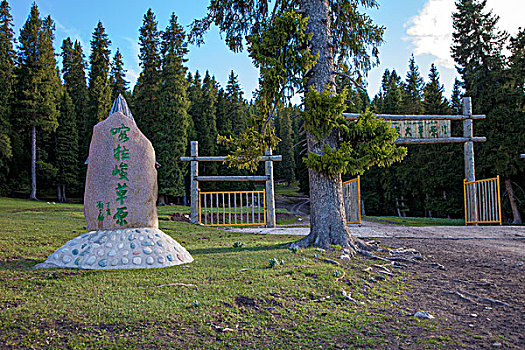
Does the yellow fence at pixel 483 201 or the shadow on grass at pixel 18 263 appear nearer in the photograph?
the shadow on grass at pixel 18 263

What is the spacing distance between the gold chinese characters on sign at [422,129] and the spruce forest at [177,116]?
→ 9032 mm

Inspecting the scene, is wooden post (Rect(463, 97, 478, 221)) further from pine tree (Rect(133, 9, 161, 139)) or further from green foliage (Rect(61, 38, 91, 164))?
green foliage (Rect(61, 38, 91, 164))

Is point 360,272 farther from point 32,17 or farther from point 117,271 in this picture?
point 32,17

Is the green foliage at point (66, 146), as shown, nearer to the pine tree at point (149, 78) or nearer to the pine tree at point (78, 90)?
the pine tree at point (78, 90)

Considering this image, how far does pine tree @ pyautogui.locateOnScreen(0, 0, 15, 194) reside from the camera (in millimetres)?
23638

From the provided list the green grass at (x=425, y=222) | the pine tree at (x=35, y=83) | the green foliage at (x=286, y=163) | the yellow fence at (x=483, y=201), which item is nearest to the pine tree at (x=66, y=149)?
the pine tree at (x=35, y=83)

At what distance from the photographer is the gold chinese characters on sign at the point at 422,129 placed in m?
12.4

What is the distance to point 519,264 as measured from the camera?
5.73 m

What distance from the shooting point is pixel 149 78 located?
31031 millimetres

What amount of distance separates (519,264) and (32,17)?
3438 cm

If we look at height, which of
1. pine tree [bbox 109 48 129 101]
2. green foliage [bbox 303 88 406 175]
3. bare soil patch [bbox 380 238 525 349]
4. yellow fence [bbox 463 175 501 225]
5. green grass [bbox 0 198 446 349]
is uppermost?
pine tree [bbox 109 48 129 101]

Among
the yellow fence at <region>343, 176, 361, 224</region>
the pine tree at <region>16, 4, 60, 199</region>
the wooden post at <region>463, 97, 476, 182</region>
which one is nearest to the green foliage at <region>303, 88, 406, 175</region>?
the yellow fence at <region>343, 176, 361, 224</region>

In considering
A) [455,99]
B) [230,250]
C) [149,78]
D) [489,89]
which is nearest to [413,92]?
[455,99]

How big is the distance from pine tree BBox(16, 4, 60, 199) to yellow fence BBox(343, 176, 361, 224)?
23.9m
